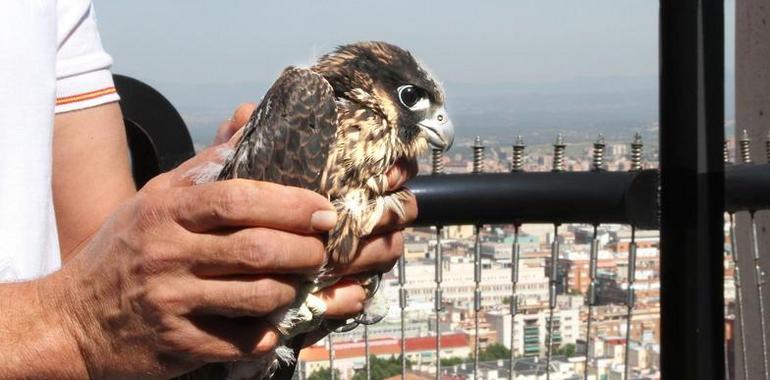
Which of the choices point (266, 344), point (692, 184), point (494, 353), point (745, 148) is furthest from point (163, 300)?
point (745, 148)

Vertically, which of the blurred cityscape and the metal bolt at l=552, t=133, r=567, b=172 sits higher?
the metal bolt at l=552, t=133, r=567, b=172

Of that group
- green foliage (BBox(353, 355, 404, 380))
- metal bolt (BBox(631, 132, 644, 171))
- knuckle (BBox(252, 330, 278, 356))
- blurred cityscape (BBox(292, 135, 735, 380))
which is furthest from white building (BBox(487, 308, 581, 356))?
knuckle (BBox(252, 330, 278, 356))

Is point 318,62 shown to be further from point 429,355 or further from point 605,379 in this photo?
point 605,379

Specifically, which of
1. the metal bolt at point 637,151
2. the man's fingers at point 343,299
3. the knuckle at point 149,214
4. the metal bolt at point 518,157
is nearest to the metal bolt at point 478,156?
the metal bolt at point 518,157

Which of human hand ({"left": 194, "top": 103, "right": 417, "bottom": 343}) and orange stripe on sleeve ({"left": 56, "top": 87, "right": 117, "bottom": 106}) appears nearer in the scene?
human hand ({"left": 194, "top": 103, "right": 417, "bottom": 343})

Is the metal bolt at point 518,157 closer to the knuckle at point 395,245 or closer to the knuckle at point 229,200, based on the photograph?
the knuckle at point 395,245

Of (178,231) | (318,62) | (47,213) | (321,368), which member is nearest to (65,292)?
(178,231)

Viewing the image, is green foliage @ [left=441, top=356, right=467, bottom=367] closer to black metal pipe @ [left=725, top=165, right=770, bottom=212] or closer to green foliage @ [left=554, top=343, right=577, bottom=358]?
green foliage @ [left=554, top=343, right=577, bottom=358]
